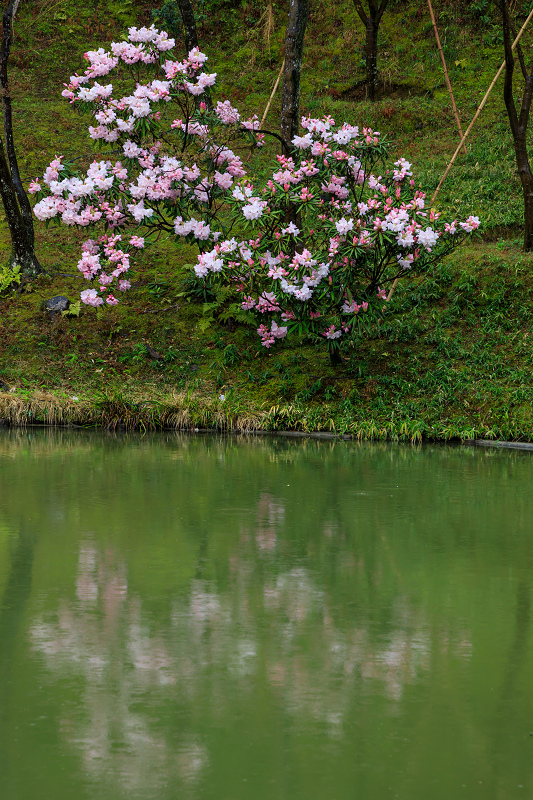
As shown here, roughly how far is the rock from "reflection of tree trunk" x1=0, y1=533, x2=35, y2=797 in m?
8.51

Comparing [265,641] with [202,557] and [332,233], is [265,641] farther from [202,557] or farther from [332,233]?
[332,233]

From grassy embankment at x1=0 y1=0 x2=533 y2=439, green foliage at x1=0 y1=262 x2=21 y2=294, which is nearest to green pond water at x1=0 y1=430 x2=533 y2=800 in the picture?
grassy embankment at x1=0 y1=0 x2=533 y2=439

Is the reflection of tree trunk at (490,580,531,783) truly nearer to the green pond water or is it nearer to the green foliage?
the green pond water

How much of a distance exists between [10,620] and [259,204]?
7393mm

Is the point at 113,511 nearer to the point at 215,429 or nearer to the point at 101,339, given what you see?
the point at 215,429

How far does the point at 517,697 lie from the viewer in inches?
143

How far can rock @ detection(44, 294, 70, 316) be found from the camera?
1421cm

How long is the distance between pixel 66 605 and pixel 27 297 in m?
10.8

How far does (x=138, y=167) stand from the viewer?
12430 millimetres

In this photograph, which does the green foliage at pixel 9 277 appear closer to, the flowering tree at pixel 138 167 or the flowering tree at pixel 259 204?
the flowering tree at pixel 138 167

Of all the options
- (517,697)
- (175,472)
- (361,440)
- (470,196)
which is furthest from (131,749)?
(470,196)

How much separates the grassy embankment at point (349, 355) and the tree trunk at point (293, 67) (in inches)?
119

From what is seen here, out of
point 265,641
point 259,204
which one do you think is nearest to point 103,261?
point 259,204

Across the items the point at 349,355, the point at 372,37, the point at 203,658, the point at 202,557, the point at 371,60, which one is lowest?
the point at 203,658
